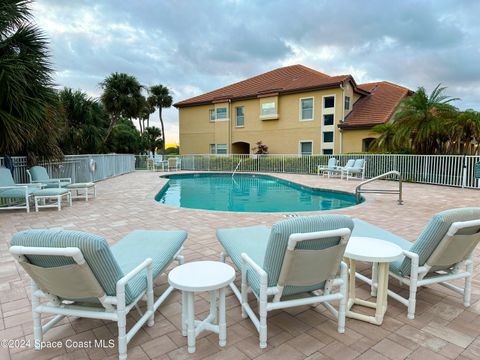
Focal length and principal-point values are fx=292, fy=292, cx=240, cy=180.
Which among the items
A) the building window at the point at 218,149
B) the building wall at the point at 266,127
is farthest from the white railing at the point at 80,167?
the building wall at the point at 266,127

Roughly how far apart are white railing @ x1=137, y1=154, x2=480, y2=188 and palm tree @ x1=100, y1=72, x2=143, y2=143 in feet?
11.9

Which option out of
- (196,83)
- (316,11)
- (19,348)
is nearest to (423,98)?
(316,11)

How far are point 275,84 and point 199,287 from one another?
2188 centimetres

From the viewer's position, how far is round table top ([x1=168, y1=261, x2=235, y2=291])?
1.85m

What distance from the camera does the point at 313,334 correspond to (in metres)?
2.12

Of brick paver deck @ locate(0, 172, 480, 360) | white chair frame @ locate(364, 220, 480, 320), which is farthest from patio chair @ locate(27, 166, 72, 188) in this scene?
white chair frame @ locate(364, 220, 480, 320)

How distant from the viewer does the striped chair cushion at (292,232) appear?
1.83 m

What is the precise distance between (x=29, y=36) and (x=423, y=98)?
14093 mm

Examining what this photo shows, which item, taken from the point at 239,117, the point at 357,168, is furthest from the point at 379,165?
the point at 239,117

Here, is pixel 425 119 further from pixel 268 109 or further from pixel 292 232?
pixel 292 232

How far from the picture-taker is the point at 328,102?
18953 mm

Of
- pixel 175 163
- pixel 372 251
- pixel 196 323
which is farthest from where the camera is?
pixel 175 163

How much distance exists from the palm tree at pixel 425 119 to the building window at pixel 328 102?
19.1 ft

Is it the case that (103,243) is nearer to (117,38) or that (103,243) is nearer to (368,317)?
(368,317)
